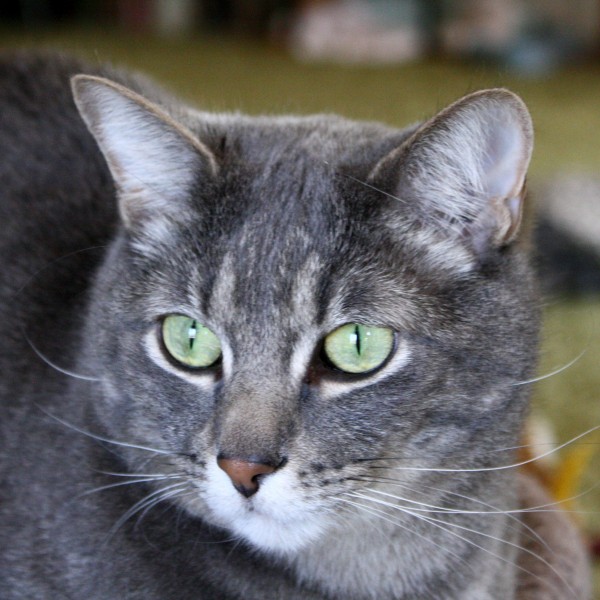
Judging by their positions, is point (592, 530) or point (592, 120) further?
point (592, 120)

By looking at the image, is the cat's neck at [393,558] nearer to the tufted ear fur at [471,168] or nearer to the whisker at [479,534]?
the whisker at [479,534]

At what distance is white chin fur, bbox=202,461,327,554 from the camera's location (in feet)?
3.56

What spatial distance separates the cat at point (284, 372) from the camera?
112cm

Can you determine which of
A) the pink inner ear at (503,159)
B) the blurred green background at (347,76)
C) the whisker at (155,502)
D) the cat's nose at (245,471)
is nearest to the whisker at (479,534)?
the cat's nose at (245,471)

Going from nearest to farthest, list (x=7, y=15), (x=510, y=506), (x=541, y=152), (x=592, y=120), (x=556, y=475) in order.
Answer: (x=510, y=506) < (x=556, y=475) < (x=541, y=152) < (x=592, y=120) < (x=7, y=15)

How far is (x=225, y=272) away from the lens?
46.2 inches

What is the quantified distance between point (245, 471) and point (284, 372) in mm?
124

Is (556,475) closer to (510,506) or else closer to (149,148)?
(510,506)

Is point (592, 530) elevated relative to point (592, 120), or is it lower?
lower

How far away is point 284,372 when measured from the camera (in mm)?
1119

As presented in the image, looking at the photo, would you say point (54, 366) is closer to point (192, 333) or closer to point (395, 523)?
point (192, 333)

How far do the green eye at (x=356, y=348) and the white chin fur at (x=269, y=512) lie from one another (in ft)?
0.48

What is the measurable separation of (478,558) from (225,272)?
0.54 meters

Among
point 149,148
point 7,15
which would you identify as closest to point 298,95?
point 7,15
